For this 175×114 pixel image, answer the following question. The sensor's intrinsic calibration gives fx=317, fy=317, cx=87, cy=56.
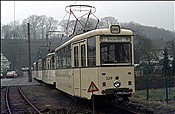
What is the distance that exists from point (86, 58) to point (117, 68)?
4.48ft

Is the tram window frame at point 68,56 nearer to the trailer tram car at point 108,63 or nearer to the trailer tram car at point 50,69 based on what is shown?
the trailer tram car at point 108,63

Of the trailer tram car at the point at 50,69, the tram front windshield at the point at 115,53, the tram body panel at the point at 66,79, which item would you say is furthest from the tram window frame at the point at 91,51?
the trailer tram car at the point at 50,69

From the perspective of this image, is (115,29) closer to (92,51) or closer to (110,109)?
(92,51)

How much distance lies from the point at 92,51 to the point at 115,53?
0.86m

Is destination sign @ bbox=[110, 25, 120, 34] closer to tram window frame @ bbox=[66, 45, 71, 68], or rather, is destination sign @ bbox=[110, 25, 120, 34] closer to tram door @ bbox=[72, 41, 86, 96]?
tram door @ bbox=[72, 41, 86, 96]

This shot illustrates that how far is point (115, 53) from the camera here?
11.5 meters

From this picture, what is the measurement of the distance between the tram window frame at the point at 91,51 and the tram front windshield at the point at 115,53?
12.8 inches

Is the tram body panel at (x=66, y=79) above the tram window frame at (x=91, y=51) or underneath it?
underneath

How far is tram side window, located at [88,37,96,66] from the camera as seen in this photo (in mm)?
11625

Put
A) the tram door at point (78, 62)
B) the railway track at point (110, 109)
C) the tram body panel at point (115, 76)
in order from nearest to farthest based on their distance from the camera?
the tram body panel at point (115, 76) < the railway track at point (110, 109) < the tram door at point (78, 62)

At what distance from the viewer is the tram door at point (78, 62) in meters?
12.6

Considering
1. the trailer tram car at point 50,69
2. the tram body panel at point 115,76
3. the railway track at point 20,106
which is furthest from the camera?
the trailer tram car at point 50,69

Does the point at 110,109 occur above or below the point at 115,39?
below

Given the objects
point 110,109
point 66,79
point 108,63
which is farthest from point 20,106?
point 108,63
